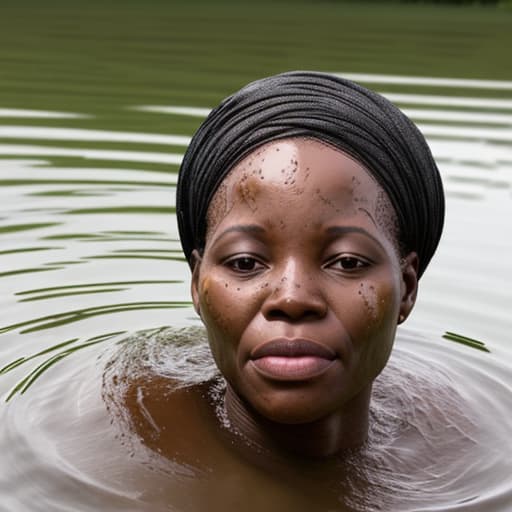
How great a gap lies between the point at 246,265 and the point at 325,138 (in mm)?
420

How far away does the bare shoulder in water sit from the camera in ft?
11.9

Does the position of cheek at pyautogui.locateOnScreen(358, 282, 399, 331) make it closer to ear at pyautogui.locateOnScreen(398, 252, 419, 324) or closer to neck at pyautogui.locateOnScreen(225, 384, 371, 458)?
ear at pyautogui.locateOnScreen(398, 252, 419, 324)

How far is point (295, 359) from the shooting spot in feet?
11.0

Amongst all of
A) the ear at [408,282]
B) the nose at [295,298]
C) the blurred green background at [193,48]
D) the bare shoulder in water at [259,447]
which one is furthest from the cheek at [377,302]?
the blurred green background at [193,48]

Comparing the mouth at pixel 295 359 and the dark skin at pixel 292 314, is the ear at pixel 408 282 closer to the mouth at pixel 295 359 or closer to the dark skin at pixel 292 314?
the dark skin at pixel 292 314

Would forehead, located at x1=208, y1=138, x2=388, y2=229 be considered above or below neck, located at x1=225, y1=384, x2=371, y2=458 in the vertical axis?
above

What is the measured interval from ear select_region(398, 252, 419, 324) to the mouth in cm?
49

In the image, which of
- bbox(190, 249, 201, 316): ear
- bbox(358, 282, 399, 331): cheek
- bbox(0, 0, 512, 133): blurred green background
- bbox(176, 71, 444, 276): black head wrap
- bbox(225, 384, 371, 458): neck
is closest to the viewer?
bbox(358, 282, 399, 331): cheek

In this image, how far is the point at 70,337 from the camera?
16.1ft

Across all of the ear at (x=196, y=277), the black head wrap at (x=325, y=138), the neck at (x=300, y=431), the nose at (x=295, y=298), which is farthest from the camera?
the ear at (x=196, y=277)

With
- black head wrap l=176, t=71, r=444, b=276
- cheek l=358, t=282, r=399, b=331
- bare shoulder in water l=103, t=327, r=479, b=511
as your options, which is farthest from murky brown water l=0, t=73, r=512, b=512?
black head wrap l=176, t=71, r=444, b=276

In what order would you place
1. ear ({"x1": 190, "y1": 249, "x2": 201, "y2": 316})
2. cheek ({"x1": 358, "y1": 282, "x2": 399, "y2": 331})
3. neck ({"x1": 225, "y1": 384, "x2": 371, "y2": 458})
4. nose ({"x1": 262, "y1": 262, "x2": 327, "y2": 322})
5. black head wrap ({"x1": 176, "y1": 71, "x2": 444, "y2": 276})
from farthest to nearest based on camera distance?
ear ({"x1": 190, "y1": 249, "x2": 201, "y2": 316}), neck ({"x1": 225, "y1": 384, "x2": 371, "y2": 458}), black head wrap ({"x1": 176, "y1": 71, "x2": 444, "y2": 276}), cheek ({"x1": 358, "y1": 282, "x2": 399, "y2": 331}), nose ({"x1": 262, "y1": 262, "x2": 327, "y2": 322})

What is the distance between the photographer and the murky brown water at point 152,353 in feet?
11.9

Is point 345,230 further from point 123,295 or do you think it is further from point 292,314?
point 123,295
